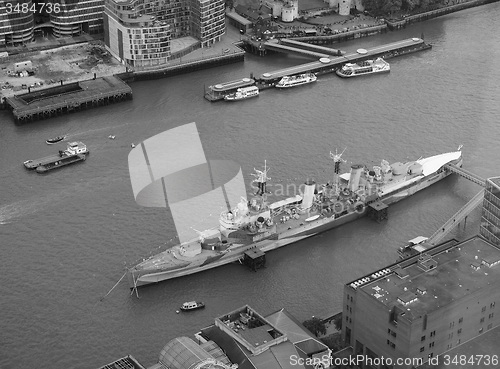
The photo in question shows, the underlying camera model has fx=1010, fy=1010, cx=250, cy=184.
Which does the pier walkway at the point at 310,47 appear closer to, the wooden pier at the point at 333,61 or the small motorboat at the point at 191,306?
the wooden pier at the point at 333,61

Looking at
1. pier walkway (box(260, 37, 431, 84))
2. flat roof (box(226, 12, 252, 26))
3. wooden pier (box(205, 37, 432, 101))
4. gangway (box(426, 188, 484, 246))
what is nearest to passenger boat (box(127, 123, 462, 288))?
gangway (box(426, 188, 484, 246))

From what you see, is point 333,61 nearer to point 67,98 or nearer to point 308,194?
point 67,98

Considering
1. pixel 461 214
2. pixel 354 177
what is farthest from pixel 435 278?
pixel 354 177

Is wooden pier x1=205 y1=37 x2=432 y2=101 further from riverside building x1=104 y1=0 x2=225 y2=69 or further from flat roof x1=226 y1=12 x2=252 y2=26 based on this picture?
flat roof x1=226 y1=12 x2=252 y2=26

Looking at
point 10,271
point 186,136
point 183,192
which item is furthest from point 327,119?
A: point 10,271

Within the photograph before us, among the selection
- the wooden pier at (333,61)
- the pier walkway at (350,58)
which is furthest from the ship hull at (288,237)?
the pier walkway at (350,58)
